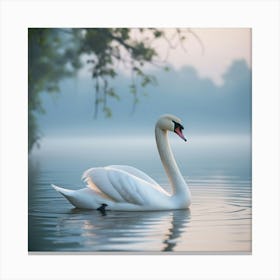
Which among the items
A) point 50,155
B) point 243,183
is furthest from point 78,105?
point 243,183

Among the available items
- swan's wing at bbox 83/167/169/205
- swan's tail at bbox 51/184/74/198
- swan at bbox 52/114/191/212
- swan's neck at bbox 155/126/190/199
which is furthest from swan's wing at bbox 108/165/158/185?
swan's tail at bbox 51/184/74/198

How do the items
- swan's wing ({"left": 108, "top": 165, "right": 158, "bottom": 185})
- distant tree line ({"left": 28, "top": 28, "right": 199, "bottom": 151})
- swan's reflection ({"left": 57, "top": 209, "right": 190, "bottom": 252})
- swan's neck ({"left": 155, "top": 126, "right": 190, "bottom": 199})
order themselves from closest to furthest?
swan's reflection ({"left": 57, "top": 209, "right": 190, "bottom": 252}), distant tree line ({"left": 28, "top": 28, "right": 199, "bottom": 151}), swan's wing ({"left": 108, "top": 165, "right": 158, "bottom": 185}), swan's neck ({"left": 155, "top": 126, "right": 190, "bottom": 199})

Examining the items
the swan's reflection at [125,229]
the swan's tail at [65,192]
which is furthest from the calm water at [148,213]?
the swan's tail at [65,192]

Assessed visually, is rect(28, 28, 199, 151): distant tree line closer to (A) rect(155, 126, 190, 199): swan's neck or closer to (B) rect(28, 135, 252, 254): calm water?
(B) rect(28, 135, 252, 254): calm water

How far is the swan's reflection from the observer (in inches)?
693

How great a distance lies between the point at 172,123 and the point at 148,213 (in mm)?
978

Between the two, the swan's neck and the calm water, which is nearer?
the calm water

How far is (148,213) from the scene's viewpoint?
60.5 feet

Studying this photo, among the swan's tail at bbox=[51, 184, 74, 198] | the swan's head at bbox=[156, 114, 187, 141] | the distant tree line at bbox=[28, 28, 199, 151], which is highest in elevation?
the distant tree line at bbox=[28, 28, 199, 151]

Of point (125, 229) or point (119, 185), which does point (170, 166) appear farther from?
point (125, 229)

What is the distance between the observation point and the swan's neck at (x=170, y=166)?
736 inches

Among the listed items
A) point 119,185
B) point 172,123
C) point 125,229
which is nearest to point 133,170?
point 119,185
